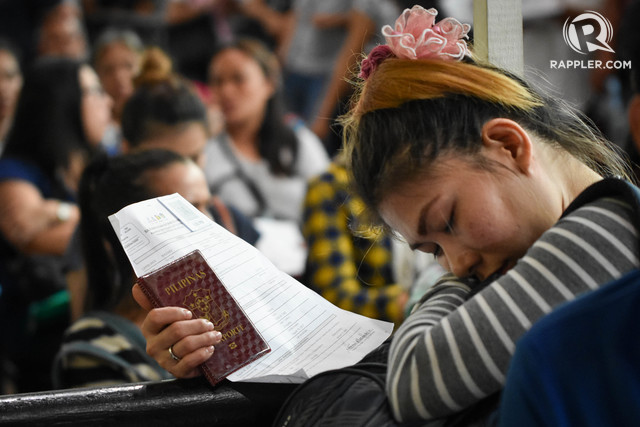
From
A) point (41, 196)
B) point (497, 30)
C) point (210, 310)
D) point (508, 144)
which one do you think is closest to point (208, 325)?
point (210, 310)

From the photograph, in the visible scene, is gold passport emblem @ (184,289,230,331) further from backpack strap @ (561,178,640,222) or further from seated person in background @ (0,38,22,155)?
seated person in background @ (0,38,22,155)

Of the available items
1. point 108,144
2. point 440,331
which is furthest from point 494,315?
point 108,144

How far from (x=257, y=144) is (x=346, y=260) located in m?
1.21

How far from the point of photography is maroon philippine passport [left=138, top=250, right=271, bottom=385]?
0.88 metres

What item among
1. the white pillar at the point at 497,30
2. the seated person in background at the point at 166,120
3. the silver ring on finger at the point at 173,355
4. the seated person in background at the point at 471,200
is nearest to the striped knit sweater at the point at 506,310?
the seated person in background at the point at 471,200

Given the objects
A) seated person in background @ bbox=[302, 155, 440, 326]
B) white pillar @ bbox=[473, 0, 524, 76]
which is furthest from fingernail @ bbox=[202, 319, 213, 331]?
seated person in background @ bbox=[302, 155, 440, 326]

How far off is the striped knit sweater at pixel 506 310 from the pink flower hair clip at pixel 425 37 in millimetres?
283

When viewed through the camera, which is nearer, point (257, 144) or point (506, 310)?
point (506, 310)

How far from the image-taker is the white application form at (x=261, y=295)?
891 millimetres

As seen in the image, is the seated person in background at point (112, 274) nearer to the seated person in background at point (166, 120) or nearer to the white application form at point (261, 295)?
the white application form at point (261, 295)

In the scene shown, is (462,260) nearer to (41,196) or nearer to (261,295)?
(261,295)

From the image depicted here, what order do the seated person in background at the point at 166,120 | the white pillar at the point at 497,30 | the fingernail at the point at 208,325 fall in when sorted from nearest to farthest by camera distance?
the fingernail at the point at 208,325
the white pillar at the point at 497,30
the seated person in background at the point at 166,120

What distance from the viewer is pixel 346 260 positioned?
84.4 inches

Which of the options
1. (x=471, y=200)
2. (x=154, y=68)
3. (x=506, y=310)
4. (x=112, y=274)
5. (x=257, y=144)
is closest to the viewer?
(x=506, y=310)
